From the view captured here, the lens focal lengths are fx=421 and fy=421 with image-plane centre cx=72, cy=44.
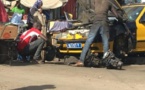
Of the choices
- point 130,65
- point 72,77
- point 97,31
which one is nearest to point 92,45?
point 97,31

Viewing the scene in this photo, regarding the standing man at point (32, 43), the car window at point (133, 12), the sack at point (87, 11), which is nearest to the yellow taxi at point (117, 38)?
the car window at point (133, 12)

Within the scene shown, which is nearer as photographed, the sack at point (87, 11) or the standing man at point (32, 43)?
the standing man at point (32, 43)

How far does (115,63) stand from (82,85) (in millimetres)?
2671

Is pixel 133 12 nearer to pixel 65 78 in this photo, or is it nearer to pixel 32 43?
pixel 32 43

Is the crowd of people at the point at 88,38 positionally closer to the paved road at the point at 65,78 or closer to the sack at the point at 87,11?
the sack at the point at 87,11

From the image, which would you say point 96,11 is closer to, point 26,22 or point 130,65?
point 130,65

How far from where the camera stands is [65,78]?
9.23 metres

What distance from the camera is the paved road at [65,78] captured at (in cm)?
834

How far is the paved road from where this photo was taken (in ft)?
27.3

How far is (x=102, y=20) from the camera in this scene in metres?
11.3

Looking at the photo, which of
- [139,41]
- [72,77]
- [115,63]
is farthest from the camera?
[139,41]

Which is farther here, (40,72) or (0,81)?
(40,72)

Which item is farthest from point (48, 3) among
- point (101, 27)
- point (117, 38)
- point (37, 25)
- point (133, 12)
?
point (101, 27)

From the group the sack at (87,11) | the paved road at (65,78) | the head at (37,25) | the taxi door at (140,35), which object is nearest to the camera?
the paved road at (65,78)
